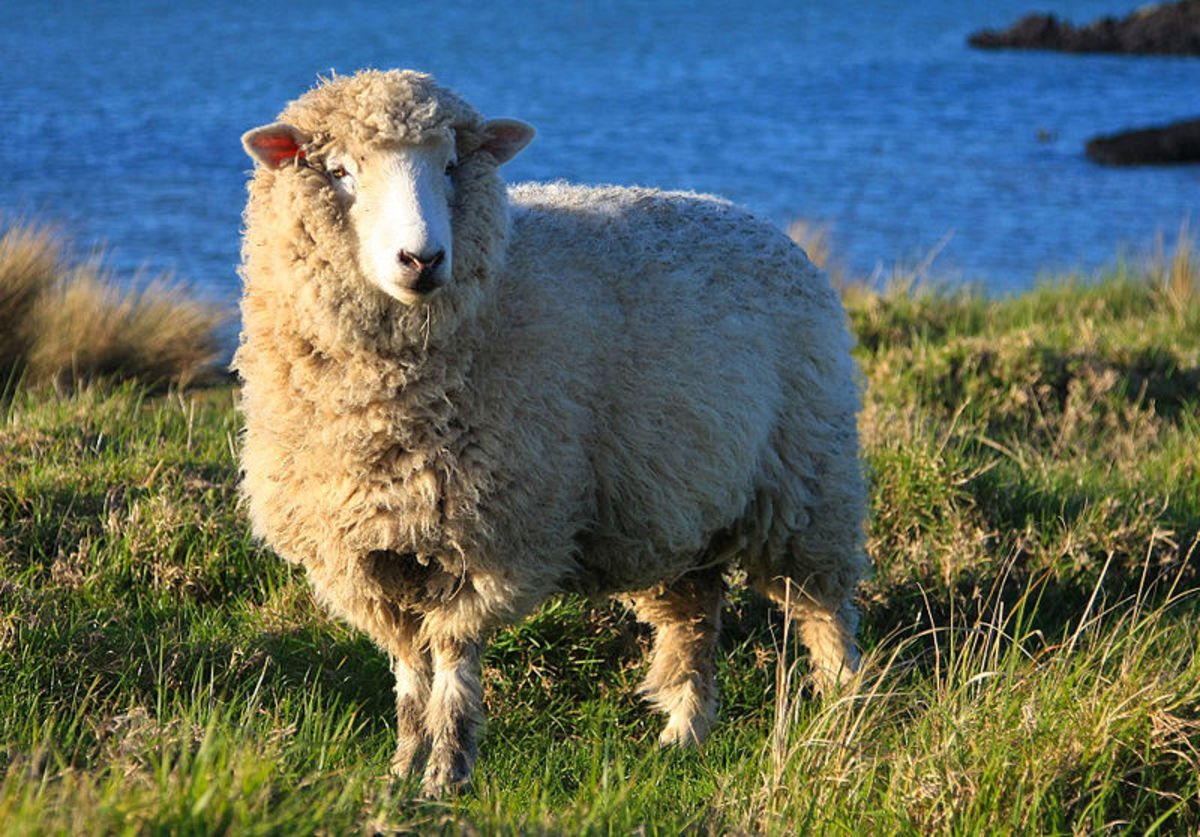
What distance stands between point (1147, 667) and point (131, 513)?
3.06 metres

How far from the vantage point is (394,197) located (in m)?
3.05

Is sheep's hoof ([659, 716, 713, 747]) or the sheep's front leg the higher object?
the sheep's front leg

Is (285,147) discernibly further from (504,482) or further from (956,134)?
(956,134)

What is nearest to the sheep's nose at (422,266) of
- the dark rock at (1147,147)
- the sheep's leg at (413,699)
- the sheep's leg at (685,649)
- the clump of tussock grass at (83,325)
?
the sheep's leg at (413,699)

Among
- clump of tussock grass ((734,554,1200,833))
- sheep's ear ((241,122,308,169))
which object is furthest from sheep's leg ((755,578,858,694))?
sheep's ear ((241,122,308,169))

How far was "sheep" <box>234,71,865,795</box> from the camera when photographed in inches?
126

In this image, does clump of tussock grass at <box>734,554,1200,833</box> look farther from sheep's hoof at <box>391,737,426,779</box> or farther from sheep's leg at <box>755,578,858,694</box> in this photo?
sheep's leg at <box>755,578,858,694</box>

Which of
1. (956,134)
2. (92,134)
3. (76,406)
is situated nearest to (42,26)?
(92,134)

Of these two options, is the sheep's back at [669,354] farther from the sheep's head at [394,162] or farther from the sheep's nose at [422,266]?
the sheep's nose at [422,266]

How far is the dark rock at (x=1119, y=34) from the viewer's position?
34938 mm

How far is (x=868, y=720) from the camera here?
324 cm

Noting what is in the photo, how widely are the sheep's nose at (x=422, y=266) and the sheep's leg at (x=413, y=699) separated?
1073mm

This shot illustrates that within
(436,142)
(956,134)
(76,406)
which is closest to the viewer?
(436,142)

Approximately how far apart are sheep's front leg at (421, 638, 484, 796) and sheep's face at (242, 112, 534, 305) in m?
0.90
